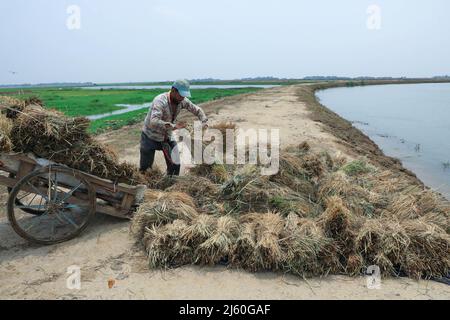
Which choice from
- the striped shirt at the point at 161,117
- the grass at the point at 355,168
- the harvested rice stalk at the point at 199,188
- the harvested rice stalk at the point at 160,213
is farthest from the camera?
the grass at the point at 355,168

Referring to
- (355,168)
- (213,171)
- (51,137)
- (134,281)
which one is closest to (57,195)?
(51,137)

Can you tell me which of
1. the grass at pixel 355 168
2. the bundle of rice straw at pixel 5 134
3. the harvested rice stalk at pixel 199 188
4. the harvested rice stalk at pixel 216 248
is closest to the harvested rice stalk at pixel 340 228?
the harvested rice stalk at pixel 216 248

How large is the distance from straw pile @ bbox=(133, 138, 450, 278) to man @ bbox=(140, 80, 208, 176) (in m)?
0.73

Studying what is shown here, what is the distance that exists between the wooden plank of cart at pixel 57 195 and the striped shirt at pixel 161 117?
0.98 m

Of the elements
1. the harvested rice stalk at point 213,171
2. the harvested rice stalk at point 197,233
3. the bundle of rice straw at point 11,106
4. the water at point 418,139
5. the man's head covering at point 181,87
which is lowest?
the water at point 418,139

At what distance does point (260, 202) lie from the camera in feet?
16.0

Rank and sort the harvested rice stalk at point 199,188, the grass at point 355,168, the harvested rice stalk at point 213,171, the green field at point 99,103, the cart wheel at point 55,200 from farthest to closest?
1. the green field at point 99,103
2. the grass at point 355,168
3. the harvested rice stalk at point 213,171
4. the harvested rice stalk at point 199,188
5. the cart wheel at point 55,200

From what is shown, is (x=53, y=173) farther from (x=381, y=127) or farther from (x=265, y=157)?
(x=381, y=127)

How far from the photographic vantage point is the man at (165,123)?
521 cm

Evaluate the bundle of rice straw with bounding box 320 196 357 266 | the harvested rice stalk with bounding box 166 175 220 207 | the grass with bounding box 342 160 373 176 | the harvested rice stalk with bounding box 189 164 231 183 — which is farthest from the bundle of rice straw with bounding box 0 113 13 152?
the grass with bounding box 342 160 373 176

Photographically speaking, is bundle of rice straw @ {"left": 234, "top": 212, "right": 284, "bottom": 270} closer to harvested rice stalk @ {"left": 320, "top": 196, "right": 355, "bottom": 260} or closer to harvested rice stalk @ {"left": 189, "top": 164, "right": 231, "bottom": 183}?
harvested rice stalk @ {"left": 320, "top": 196, "right": 355, "bottom": 260}

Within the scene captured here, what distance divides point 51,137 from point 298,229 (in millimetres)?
3069

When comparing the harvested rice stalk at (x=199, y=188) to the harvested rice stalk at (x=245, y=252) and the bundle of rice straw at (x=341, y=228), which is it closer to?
the harvested rice stalk at (x=245, y=252)
